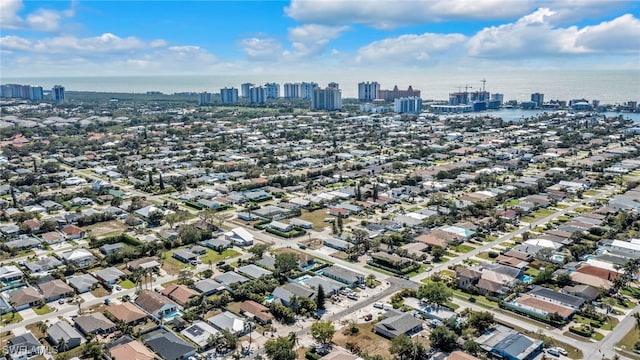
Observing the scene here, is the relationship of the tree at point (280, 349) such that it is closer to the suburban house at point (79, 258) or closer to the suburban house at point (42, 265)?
the suburban house at point (79, 258)

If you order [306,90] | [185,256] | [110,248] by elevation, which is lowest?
[185,256]

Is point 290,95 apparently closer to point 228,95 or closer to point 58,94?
point 228,95

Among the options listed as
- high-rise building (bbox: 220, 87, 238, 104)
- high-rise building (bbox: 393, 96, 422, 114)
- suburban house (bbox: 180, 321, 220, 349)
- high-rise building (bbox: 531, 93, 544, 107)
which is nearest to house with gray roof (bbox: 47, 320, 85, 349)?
suburban house (bbox: 180, 321, 220, 349)

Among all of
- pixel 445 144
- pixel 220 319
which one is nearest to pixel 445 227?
pixel 220 319

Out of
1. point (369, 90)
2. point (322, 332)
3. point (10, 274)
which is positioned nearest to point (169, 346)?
point (322, 332)

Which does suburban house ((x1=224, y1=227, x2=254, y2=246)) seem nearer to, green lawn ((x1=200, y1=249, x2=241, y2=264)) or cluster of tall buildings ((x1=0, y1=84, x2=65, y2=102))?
green lawn ((x1=200, y1=249, x2=241, y2=264))

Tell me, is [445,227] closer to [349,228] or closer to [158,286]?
[349,228]

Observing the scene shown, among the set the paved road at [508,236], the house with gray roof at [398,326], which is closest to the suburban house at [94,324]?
the house with gray roof at [398,326]
